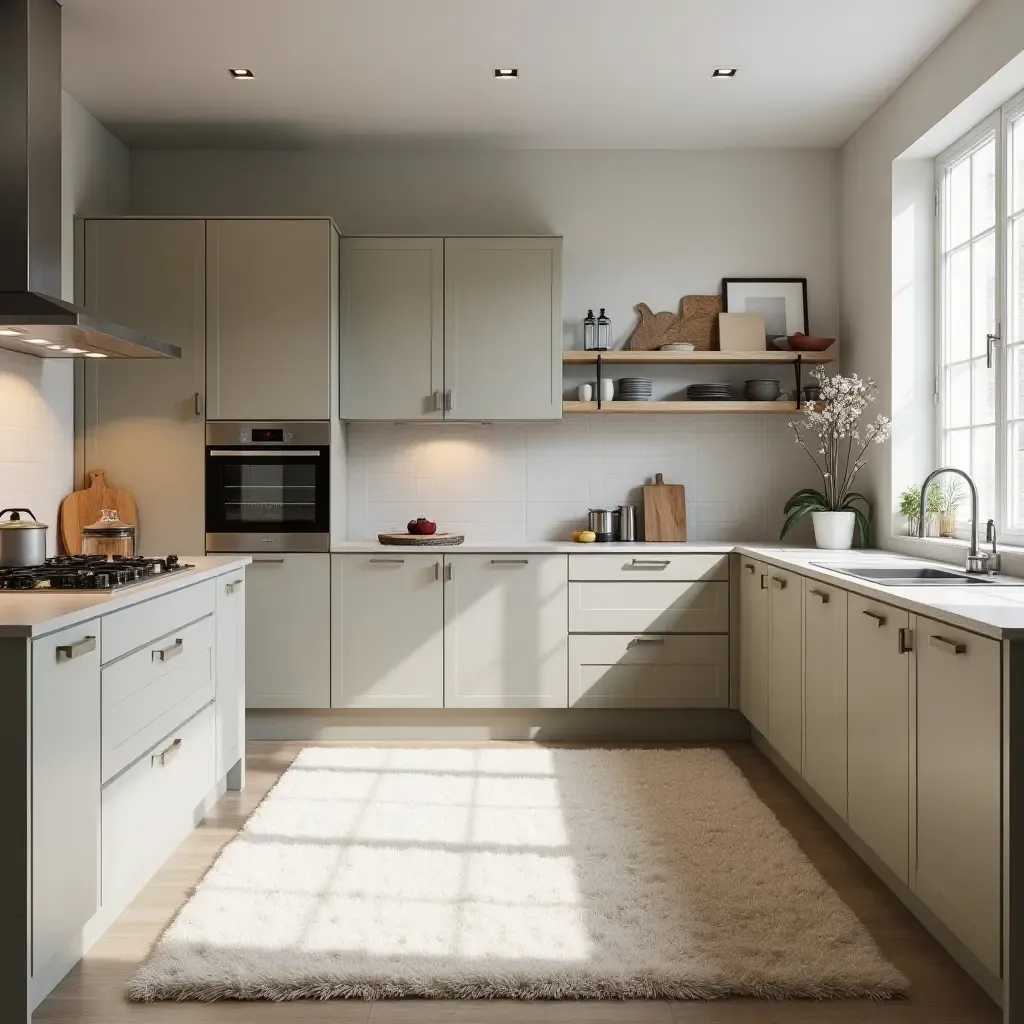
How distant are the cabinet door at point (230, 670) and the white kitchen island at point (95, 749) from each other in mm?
39

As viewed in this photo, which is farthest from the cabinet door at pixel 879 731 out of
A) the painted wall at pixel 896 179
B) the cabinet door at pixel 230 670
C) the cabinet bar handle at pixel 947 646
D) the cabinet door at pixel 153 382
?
the cabinet door at pixel 153 382

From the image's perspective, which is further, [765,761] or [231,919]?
[765,761]

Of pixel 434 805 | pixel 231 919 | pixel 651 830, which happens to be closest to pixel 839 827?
pixel 651 830

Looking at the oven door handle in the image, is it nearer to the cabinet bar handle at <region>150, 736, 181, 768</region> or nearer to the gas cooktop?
the gas cooktop

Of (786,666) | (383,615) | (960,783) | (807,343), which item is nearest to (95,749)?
(960,783)

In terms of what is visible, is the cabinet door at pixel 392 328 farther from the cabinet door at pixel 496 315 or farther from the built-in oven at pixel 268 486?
the built-in oven at pixel 268 486

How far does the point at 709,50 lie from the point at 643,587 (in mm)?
2226

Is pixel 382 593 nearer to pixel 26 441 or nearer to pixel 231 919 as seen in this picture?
pixel 26 441

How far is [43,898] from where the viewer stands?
2018 mm

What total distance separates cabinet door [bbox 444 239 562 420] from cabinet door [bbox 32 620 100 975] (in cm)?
255

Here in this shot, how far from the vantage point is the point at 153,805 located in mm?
2695

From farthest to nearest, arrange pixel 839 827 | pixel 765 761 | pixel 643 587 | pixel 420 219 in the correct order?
1. pixel 420 219
2. pixel 643 587
3. pixel 765 761
4. pixel 839 827

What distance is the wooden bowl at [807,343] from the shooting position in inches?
182

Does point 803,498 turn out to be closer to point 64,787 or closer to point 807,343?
point 807,343
